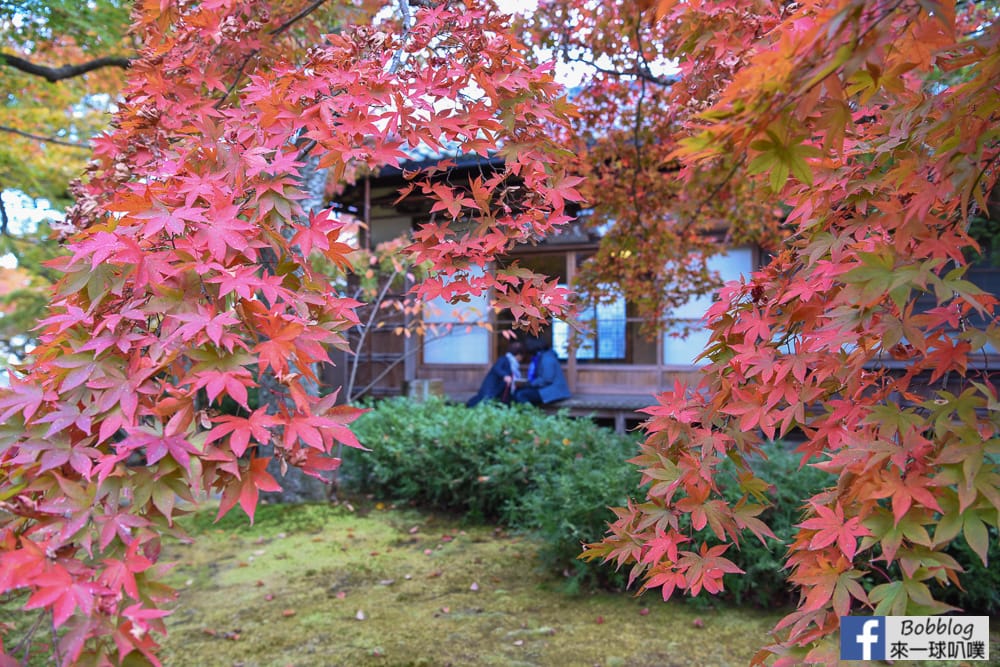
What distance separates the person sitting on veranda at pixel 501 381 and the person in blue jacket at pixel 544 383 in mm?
142

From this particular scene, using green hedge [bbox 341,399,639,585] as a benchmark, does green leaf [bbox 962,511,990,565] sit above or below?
above

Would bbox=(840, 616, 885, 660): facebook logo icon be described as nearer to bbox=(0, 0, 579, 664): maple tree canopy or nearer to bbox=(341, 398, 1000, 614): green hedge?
bbox=(0, 0, 579, 664): maple tree canopy

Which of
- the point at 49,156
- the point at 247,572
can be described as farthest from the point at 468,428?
the point at 49,156

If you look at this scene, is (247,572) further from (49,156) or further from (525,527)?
(49,156)

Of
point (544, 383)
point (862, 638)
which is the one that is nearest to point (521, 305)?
point (862, 638)

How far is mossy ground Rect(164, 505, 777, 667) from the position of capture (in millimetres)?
3260

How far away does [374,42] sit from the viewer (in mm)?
1832

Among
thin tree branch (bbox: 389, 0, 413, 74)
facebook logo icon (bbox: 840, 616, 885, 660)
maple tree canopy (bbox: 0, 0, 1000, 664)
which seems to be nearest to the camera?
maple tree canopy (bbox: 0, 0, 1000, 664)

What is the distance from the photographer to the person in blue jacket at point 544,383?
28.7ft

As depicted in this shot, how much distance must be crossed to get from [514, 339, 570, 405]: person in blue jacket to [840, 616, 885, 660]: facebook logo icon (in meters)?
7.30

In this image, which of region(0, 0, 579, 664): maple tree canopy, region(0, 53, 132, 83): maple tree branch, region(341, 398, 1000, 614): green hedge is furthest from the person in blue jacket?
region(0, 0, 579, 664): maple tree canopy

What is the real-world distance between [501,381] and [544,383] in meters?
0.63

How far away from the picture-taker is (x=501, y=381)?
9055mm

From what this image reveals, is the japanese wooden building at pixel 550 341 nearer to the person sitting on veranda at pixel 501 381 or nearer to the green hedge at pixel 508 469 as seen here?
the person sitting on veranda at pixel 501 381
